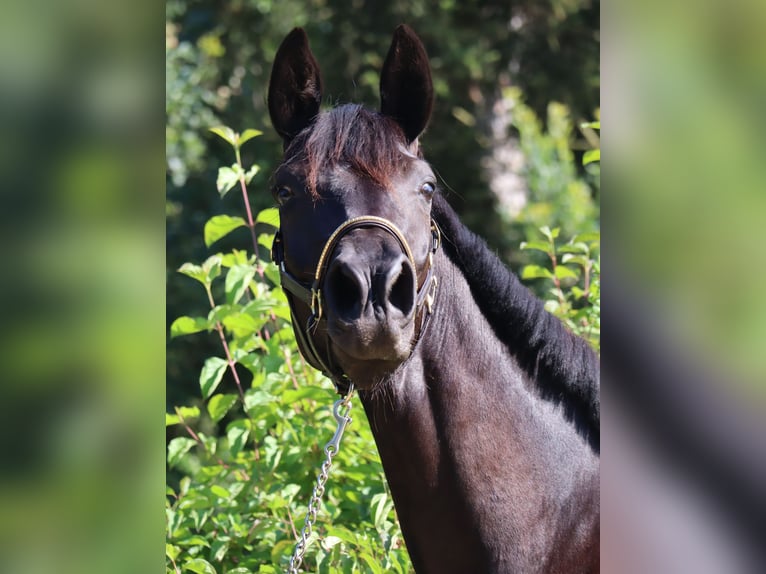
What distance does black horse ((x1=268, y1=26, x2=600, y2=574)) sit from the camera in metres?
2.14

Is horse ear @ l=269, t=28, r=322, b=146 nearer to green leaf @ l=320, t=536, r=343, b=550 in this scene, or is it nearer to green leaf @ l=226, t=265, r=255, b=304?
green leaf @ l=226, t=265, r=255, b=304

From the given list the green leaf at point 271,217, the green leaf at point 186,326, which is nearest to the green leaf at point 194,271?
the green leaf at point 186,326

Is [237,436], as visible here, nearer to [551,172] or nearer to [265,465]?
[265,465]

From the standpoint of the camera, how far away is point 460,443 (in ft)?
7.35

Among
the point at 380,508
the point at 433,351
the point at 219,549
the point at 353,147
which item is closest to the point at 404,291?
the point at 433,351

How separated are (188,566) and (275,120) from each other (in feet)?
4.70

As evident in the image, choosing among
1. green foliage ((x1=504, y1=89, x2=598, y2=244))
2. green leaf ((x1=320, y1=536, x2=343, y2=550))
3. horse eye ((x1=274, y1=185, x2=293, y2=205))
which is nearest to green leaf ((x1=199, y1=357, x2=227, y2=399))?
green leaf ((x1=320, y1=536, x2=343, y2=550))

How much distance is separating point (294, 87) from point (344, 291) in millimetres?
781

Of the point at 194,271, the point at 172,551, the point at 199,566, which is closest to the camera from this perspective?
the point at 199,566

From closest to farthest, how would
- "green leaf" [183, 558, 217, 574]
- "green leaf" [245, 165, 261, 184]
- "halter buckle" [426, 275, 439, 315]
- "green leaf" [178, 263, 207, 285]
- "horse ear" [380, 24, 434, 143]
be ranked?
1. "halter buckle" [426, 275, 439, 315]
2. "horse ear" [380, 24, 434, 143]
3. "green leaf" [183, 558, 217, 574]
4. "green leaf" [178, 263, 207, 285]
5. "green leaf" [245, 165, 261, 184]

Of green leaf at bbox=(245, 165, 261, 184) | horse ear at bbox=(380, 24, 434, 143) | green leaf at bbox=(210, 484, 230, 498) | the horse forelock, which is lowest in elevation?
green leaf at bbox=(210, 484, 230, 498)
